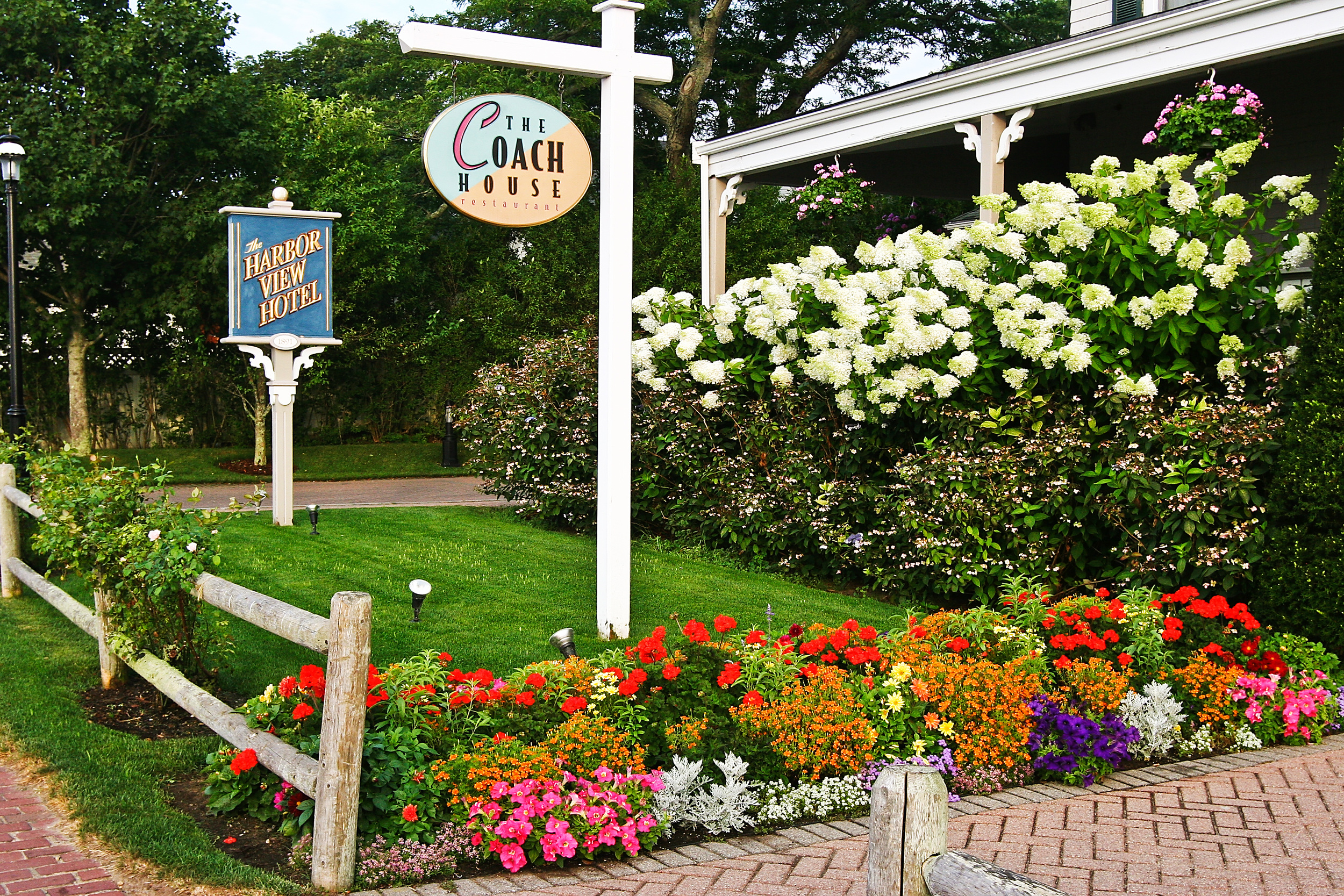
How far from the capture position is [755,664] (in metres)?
4.67

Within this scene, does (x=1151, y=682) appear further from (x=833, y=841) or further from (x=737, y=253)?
(x=737, y=253)

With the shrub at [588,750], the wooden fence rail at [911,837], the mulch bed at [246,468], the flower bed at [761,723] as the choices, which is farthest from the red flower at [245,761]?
the mulch bed at [246,468]

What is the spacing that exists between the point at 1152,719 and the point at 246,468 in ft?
56.4

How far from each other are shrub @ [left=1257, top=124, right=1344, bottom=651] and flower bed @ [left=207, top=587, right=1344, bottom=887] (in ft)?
1.54

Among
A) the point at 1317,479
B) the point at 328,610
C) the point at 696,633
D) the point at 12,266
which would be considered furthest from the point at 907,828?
the point at 12,266

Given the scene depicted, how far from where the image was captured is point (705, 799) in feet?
13.3

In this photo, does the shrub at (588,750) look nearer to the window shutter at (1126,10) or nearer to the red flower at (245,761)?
the red flower at (245,761)

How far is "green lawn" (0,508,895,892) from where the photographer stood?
13.5 feet

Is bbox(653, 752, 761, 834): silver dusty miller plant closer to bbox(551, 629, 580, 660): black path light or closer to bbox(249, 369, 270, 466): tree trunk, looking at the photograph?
bbox(551, 629, 580, 660): black path light

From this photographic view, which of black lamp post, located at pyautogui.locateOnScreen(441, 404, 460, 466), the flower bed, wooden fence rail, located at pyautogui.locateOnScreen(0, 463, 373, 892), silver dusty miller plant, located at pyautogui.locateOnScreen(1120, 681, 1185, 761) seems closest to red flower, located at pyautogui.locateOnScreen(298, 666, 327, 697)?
the flower bed

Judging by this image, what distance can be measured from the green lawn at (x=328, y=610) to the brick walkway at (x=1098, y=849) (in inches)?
45.4

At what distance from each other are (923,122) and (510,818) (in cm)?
823

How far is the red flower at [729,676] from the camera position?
14.5ft

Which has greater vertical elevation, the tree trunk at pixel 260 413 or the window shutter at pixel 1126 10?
the window shutter at pixel 1126 10
